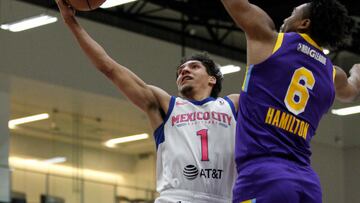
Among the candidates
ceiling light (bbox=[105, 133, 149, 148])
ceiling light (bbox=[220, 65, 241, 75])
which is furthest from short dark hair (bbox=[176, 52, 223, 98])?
ceiling light (bbox=[105, 133, 149, 148])

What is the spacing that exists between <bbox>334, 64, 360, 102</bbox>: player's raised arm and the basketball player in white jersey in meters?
0.69

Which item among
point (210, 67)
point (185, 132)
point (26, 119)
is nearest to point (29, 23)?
point (26, 119)

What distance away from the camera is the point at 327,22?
203 inches

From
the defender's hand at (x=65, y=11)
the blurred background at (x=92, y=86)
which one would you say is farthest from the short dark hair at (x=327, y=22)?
the blurred background at (x=92, y=86)

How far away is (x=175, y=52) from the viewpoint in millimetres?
23094

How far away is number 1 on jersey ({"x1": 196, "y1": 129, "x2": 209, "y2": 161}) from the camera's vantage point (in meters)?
5.90

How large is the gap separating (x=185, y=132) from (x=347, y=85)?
3.30 feet

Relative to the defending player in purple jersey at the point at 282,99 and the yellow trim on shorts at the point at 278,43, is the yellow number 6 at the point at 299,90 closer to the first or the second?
the defending player in purple jersey at the point at 282,99

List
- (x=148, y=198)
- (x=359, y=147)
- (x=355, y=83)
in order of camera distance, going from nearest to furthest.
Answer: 1. (x=355, y=83)
2. (x=148, y=198)
3. (x=359, y=147)

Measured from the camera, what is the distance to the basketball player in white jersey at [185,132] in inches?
231

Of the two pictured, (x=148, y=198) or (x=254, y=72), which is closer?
(x=254, y=72)

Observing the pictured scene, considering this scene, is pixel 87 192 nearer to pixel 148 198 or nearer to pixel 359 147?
pixel 148 198

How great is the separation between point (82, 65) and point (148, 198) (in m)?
4.22

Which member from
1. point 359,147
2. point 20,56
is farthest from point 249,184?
point 359,147
